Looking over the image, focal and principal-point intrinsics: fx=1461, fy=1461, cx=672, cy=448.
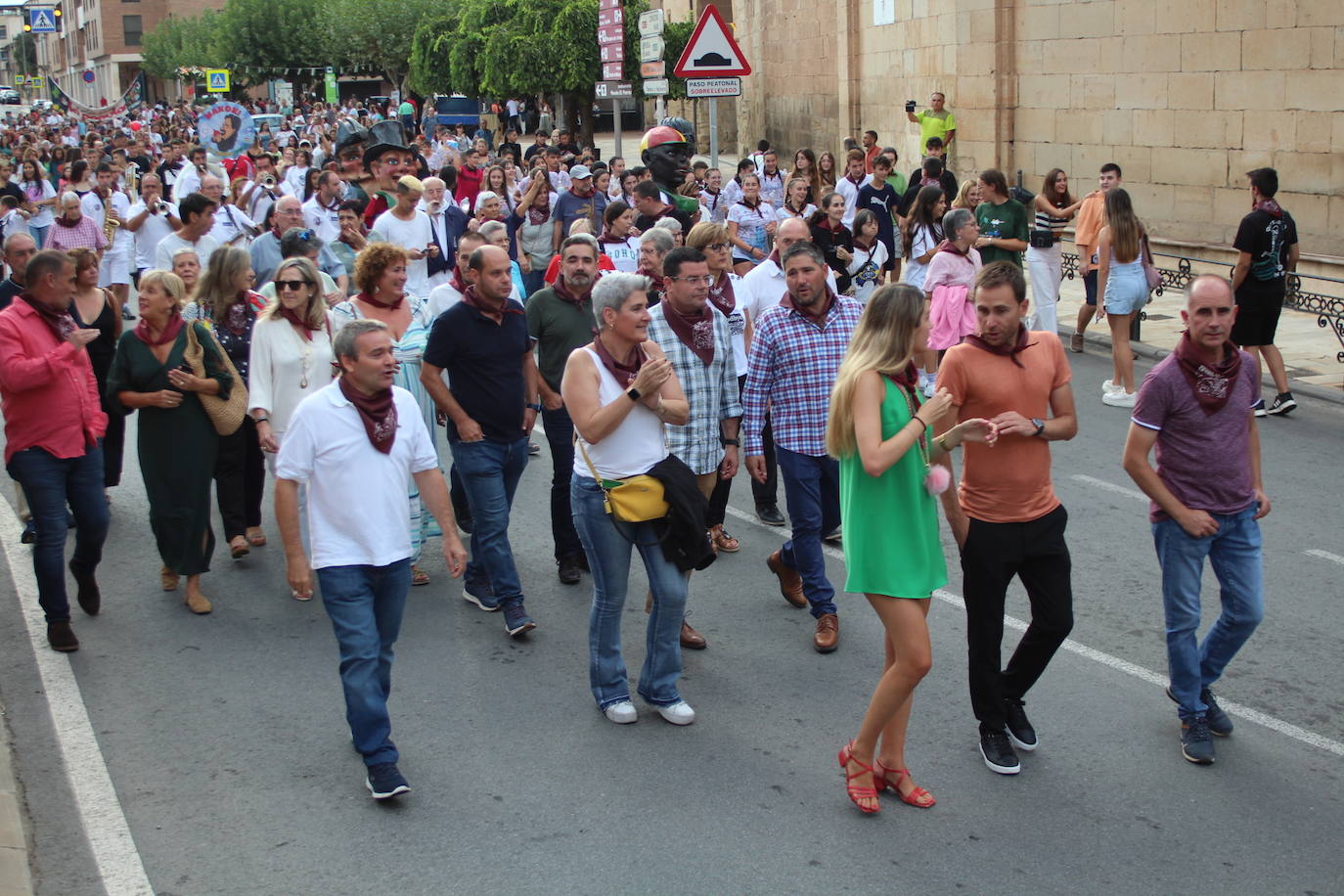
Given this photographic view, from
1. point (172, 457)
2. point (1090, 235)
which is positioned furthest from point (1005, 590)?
point (1090, 235)

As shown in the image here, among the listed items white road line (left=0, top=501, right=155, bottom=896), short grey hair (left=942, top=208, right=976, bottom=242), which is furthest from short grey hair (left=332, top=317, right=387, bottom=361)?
short grey hair (left=942, top=208, right=976, bottom=242)

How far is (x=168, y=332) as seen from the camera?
732 cm

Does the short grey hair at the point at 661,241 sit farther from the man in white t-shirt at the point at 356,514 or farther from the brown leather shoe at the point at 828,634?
the man in white t-shirt at the point at 356,514

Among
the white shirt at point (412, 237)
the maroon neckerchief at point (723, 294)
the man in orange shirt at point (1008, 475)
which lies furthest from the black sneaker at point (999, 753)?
Answer: the white shirt at point (412, 237)

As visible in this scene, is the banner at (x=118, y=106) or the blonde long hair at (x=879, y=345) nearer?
the blonde long hair at (x=879, y=345)

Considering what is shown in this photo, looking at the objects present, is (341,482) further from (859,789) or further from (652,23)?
(652,23)

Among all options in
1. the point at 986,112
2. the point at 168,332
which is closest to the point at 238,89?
the point at 986,112

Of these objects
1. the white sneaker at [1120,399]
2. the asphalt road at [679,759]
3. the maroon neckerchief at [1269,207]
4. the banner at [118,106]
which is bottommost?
the asphalt road at [679,759]

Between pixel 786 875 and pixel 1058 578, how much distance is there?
1.45m

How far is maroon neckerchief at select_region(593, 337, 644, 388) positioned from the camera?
561 cm

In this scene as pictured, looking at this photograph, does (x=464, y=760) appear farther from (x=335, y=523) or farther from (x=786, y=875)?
(x=786, y=875)

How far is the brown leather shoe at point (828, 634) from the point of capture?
650cm

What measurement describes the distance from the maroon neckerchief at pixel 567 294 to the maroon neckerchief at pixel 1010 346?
271 centimetres

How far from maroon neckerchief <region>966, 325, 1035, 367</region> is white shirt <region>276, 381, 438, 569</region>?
2122 millimetres
